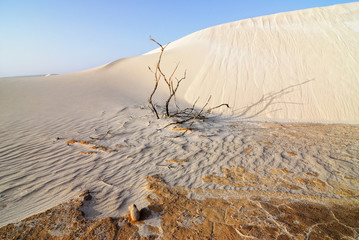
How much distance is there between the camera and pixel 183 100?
343 inches

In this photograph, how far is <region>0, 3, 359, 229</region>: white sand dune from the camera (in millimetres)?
2949

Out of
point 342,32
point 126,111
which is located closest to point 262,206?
point 126,111

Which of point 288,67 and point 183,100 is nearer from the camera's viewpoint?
point 183,100

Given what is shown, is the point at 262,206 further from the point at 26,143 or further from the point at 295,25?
the point at 295,25

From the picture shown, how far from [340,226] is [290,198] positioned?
557 millimetres

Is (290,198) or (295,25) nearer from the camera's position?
(290,198)

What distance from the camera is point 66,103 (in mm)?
6680

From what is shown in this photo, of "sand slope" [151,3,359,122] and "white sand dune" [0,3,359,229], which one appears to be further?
"sand slope" [151,3,359,122]

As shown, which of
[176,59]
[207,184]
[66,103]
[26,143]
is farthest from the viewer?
[176,59]

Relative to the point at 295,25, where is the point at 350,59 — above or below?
below

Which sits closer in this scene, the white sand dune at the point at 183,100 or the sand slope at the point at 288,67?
the white sand dune at the point at 183,100

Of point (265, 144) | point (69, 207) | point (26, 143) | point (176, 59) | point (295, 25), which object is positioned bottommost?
point (265, 144)

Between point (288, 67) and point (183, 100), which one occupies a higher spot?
point (288, 67)

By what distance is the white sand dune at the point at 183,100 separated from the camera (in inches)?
116
